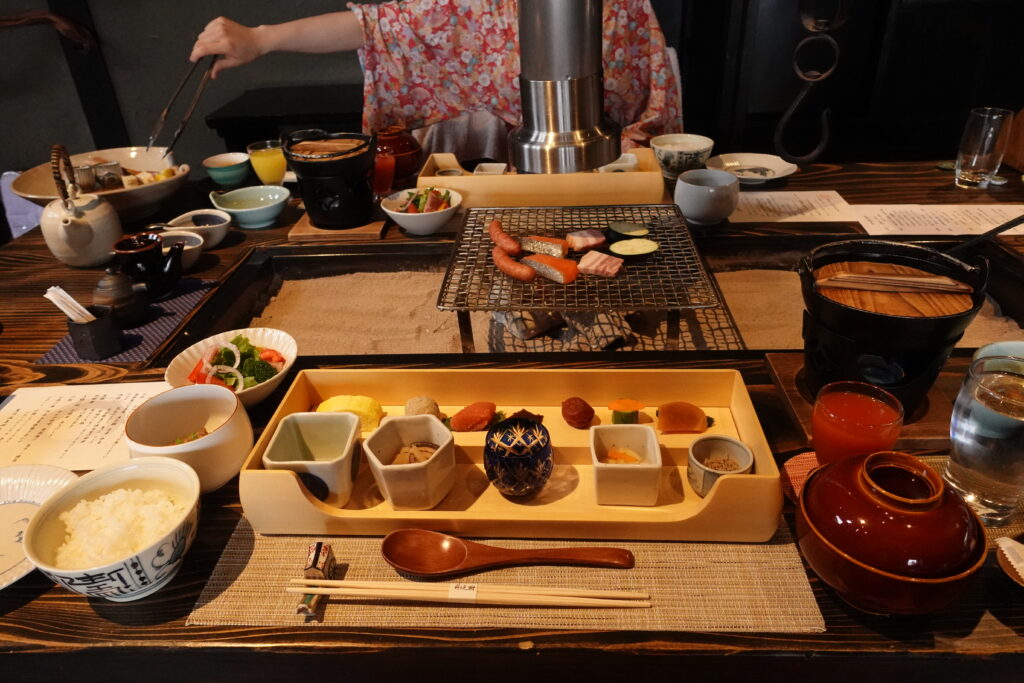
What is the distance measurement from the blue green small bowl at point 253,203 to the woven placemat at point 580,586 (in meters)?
1.70

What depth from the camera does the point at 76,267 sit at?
2322mm

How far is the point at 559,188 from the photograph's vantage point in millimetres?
2449

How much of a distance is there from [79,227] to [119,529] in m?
1.54

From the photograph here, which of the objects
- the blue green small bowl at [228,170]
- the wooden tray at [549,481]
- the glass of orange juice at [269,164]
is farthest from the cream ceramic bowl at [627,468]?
the blue green small bowl at [228,170]

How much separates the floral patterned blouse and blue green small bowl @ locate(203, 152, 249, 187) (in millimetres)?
872

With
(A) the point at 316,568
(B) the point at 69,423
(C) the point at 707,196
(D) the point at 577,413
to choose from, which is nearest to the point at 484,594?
(A) the point at 316,568

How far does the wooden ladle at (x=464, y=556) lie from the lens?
3.53 ft

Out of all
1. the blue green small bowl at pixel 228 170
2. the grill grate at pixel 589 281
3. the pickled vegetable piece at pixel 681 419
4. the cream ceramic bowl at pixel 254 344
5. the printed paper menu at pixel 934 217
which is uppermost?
the blue green small bowl at pixel 228 170

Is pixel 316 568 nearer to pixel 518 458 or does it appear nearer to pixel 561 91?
pixel 518 458

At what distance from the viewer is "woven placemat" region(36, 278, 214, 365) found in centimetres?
179

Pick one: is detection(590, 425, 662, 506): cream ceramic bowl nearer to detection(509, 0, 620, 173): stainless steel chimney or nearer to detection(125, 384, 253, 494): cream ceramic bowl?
detection(509, 0, 620, 173): stainless steel chimney

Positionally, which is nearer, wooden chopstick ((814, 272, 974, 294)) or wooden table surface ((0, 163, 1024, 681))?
wooden table surface ((0, 163, 1024, 681))

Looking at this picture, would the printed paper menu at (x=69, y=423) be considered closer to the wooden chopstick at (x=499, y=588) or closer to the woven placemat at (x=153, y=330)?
the woven placemat at (x=153, y=330)

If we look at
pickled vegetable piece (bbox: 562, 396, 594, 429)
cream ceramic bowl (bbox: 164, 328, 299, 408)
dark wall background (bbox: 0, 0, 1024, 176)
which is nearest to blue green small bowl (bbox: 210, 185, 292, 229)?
cream ceramic bowl (bbox: 164, 328, 299, 408)
